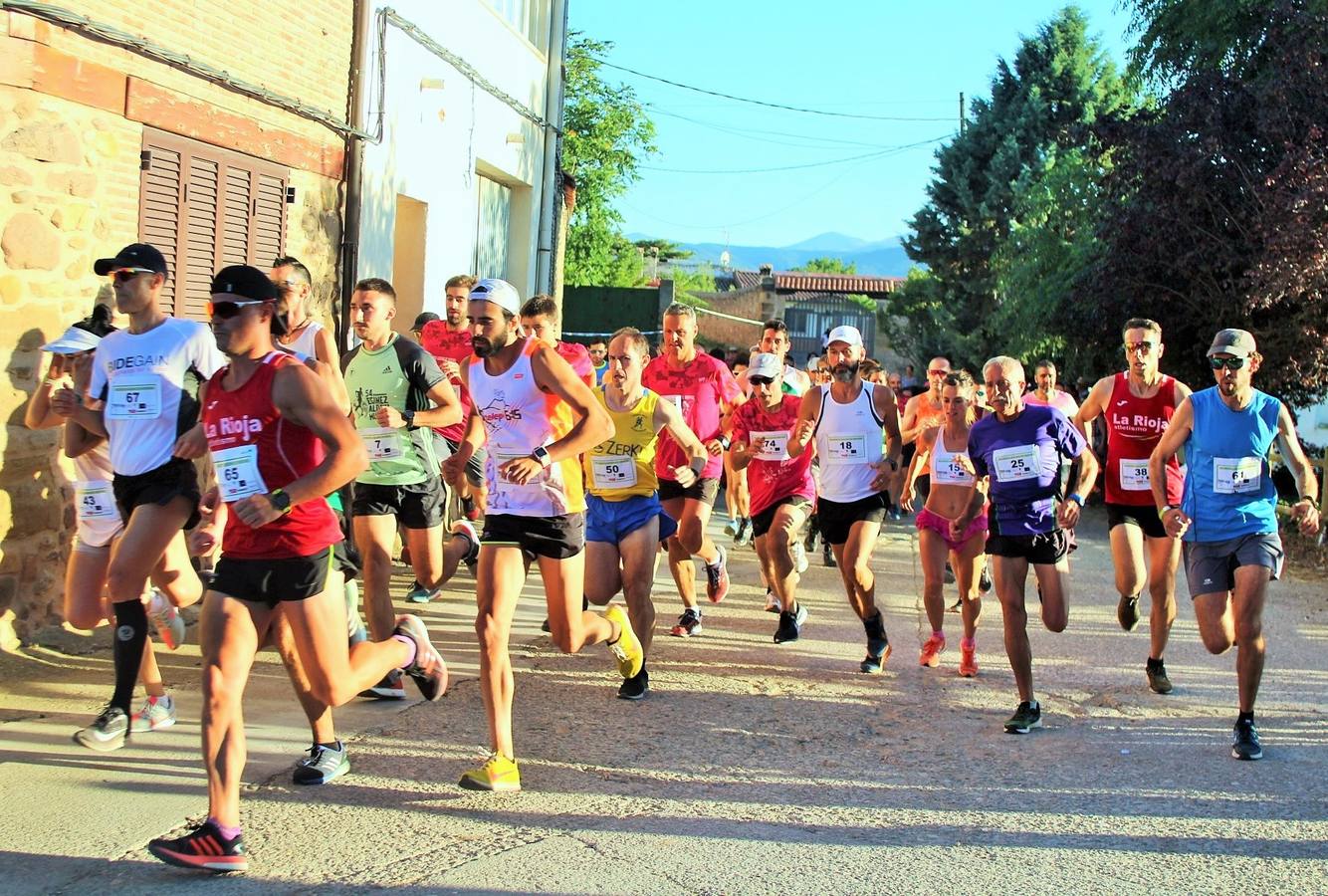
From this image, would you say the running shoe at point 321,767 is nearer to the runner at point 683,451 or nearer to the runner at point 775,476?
the runner at point 683,451

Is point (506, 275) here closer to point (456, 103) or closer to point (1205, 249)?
point (456, 103)

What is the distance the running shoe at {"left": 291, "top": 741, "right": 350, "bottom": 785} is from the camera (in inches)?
219

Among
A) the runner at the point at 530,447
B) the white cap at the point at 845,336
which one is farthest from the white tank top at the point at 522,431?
the white cap at the point at 845,336

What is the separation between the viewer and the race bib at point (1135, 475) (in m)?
8.51

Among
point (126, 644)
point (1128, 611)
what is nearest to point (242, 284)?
point (126, 644)

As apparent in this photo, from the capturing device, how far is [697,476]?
8.90m

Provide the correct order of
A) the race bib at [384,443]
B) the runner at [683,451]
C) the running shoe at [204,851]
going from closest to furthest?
the running shoe at [204,851], the race bib at [384,443], the runner at [683,451]

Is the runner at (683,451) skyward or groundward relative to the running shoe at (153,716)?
skyward

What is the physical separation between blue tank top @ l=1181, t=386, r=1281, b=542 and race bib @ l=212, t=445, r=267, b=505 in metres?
4.71

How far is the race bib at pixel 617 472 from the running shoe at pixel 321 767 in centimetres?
245

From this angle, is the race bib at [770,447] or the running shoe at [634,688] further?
Result: the race bib at [770,447]

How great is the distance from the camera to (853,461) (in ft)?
28.4

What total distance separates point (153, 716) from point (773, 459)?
430 cm

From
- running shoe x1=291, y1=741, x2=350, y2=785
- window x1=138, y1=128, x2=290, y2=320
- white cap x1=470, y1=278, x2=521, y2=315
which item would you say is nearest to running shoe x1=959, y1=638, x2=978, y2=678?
white cap x1=470, y1=278, x2=521, y2=315
